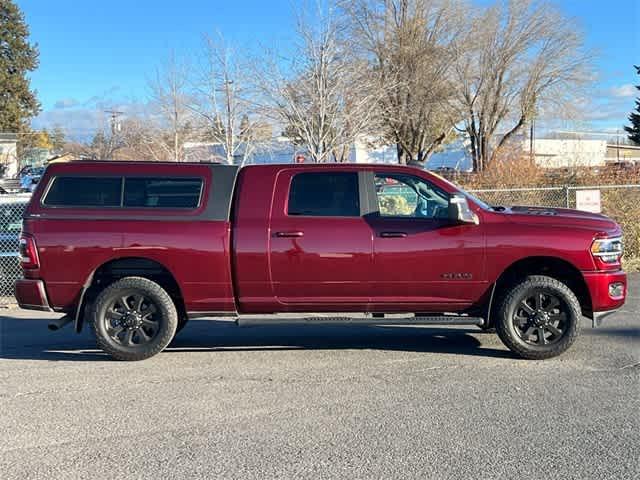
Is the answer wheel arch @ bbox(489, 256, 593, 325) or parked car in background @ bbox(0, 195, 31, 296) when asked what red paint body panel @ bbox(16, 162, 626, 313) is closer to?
wheel arch @ bbox(489, 256, 593, 325)

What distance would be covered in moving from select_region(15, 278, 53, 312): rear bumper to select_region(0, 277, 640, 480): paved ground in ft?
2.02

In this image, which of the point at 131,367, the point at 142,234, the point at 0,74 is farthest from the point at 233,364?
the point at 0,74

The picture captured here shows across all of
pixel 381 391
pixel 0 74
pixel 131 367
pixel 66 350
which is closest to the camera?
pixel 381 391

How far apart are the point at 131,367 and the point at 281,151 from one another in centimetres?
1961

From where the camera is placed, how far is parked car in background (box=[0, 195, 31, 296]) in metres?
10.3

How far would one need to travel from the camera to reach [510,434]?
437cm

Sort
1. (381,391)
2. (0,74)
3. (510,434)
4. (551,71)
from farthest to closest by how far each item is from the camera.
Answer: (0,74), (551,71), (381,391), (510,434)

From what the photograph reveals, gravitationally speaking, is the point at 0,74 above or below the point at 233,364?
above

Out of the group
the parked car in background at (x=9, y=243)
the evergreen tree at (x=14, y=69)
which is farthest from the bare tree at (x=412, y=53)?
the evergreen tree at (x=14, y=69)

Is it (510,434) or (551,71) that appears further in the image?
(551,71)

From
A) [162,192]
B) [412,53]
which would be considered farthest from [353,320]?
[412,53]

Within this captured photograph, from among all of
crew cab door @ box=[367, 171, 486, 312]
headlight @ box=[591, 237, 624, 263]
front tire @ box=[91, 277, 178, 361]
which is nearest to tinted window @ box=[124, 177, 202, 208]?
front tire @ box=[91, 277, 178, 361]

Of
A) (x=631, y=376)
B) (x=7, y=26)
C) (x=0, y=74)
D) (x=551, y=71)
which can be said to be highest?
(x=7, y=26)

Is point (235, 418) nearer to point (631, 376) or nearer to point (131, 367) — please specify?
point (131, 367)
